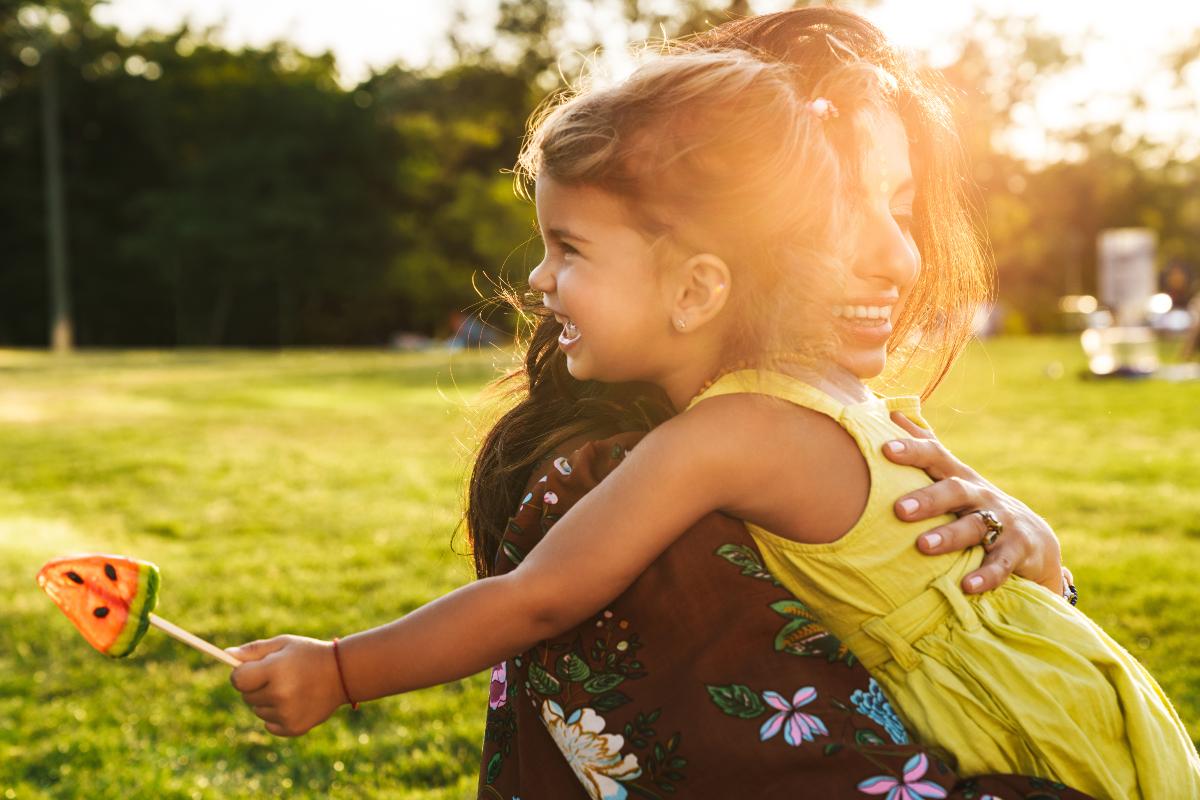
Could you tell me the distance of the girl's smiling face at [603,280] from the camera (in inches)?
61.7

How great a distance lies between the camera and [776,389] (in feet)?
5.06

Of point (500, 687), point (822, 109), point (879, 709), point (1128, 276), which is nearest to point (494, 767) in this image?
point (500, 687)

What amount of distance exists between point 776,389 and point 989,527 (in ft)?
1.19

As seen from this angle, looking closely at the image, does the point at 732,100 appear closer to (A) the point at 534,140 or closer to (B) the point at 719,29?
(A) the point at 534,140

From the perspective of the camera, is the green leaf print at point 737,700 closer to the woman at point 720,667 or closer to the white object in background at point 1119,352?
the woman at point 720,667

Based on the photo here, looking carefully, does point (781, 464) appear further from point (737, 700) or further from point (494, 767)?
point (494, 767)

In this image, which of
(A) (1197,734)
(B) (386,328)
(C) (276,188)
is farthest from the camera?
(B) (386,328)

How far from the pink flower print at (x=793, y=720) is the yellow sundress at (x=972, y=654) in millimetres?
147

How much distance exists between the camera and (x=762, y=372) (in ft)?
5.16

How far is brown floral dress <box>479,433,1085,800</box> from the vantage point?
138cm

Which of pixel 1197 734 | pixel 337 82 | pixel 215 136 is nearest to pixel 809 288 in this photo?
pixel 1197 734

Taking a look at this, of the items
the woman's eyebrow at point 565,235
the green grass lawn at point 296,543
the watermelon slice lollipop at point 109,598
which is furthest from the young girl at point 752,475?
the green grass lawn at point 296,543

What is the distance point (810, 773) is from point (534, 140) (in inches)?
37.2

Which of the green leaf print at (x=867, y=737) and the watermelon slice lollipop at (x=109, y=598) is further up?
the green leaf print at (x=867, y=737)
